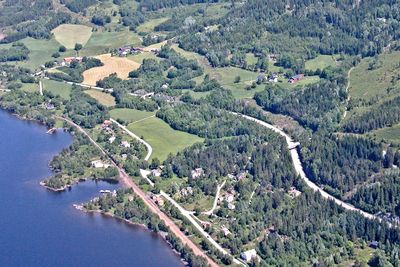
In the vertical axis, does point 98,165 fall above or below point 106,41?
above

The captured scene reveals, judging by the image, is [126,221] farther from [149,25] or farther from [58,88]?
[149,25]

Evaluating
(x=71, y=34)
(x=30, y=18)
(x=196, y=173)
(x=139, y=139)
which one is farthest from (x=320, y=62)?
(x=30, y=18)

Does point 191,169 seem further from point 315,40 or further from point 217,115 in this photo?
point 315,40

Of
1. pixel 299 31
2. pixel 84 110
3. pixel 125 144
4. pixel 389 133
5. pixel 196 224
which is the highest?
pixel 196 224

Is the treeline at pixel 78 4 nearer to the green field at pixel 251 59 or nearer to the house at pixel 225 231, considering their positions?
the green field at pixel 251 59

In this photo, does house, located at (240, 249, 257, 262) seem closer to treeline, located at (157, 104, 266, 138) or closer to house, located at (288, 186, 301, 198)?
house, located at (288, 186, 301, 198)

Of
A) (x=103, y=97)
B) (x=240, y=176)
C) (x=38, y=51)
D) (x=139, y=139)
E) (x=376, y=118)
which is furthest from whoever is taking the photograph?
(x=38, y=51)

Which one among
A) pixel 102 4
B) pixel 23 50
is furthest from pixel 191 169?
pixel 102 4

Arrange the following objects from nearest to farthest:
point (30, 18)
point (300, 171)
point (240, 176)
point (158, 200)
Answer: point (158, 200)
point (240, 176)
point (300, 171)
point (30, 18)
